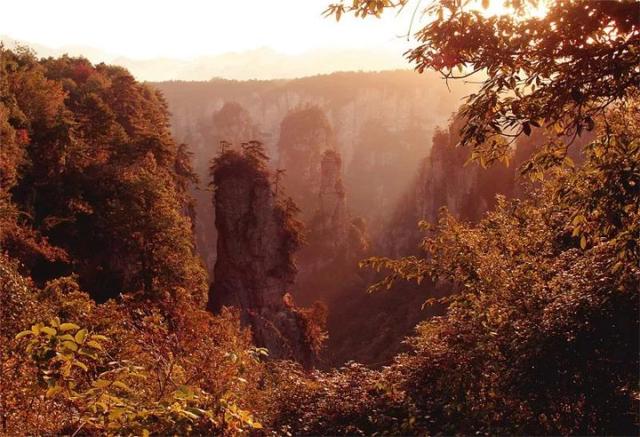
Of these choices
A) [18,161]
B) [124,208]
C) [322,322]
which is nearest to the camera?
[18,161]

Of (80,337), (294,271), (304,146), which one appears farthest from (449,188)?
(80,337)

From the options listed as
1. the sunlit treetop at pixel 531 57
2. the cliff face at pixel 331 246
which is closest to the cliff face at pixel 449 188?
the cliff face at pixel 331 246

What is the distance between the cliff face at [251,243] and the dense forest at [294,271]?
16 cm

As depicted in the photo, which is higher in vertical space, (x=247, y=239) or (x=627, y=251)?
(x=627, y=251)

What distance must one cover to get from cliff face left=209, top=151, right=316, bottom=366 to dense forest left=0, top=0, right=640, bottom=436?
156mm

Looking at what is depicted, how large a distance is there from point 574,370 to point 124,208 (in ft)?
68.5

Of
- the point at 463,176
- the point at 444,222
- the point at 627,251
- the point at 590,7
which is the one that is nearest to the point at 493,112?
the point at 590,7

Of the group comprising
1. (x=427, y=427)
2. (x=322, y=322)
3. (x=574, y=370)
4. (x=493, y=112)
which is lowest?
(x=322, y=322)

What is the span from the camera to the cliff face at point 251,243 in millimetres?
36469

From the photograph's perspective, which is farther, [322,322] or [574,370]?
[322,322]

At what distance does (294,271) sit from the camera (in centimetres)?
3812

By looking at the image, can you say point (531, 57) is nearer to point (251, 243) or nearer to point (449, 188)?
point (251, 243)

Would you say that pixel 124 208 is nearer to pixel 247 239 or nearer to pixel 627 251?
pixel 247 239

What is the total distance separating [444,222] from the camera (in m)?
13.1
